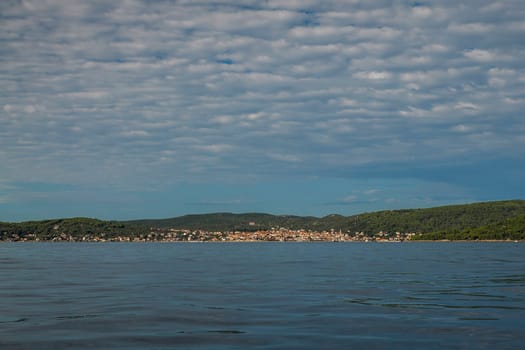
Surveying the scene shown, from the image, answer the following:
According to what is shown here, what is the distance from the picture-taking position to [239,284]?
35969 millimetres

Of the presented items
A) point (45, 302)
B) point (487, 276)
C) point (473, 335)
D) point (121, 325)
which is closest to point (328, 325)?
point (473, 335)

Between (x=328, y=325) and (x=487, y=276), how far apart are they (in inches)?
1032

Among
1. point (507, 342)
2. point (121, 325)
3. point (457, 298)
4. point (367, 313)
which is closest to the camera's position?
point (507, 342)

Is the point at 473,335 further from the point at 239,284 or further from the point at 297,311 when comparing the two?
the point at 239,284

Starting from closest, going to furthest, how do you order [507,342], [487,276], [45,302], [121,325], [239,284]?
[507,342] → [121,325] → [45,302] → [239,284] → [487,276]

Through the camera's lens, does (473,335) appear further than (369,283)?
No

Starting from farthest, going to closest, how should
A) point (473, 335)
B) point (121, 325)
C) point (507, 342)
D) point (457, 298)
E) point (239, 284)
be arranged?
point (239, 284), point (457, 298), point (121, 325), point (473, 335), point (507, 342)

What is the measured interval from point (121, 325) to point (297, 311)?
277 inches

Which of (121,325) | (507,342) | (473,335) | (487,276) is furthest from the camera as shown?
(487,276)

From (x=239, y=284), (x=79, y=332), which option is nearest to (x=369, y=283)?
(x=239, y=284)

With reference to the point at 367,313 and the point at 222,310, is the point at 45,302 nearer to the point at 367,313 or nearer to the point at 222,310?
the point at 222,310

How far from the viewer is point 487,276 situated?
42469mm

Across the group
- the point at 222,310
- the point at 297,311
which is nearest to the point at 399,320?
the point at 297,311

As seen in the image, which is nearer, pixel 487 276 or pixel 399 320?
pixel 399 320
